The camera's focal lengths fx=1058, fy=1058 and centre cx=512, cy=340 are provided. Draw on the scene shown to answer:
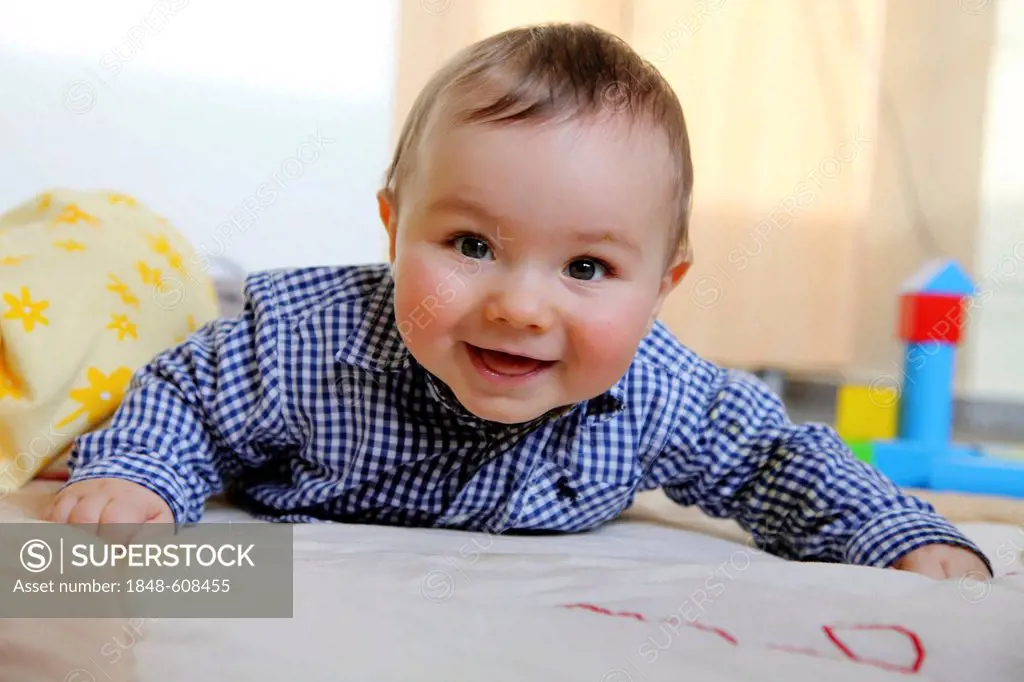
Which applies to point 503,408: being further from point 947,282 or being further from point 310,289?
point 947,282

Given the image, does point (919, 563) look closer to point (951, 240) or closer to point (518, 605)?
point (518, 605)

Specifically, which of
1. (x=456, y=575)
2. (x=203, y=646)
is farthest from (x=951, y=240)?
(x=203, y=646)

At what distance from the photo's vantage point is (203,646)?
1.57 feet

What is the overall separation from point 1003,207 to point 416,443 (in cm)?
209

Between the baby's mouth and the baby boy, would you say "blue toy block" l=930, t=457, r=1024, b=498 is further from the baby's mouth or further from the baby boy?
the baby's mouth

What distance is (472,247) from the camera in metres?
0.73

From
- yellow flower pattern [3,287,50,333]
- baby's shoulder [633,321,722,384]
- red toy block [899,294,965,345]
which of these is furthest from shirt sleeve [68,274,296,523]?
red toy block [899,294,965,345]

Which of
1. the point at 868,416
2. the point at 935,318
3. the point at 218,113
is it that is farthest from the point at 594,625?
the point at 218,113

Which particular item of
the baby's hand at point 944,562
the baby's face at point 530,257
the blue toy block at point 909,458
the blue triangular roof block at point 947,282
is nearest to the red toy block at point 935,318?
the blue triangular roof block at point 947,282

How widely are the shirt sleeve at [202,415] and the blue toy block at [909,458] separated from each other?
96 cm

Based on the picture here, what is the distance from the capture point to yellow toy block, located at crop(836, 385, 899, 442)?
1.82 metres

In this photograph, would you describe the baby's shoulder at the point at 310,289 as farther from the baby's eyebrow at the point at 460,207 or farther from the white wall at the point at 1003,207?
the white wall at the point at 1003,207

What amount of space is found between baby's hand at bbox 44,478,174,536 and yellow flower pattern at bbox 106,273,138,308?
0.92 feet

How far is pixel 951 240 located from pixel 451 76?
81.1 inches
